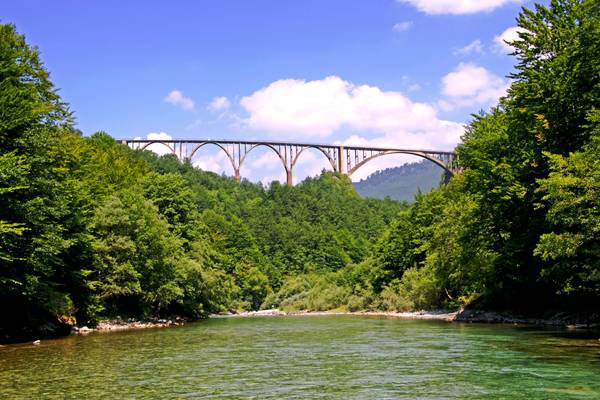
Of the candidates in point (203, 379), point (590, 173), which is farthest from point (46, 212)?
point (590, 173)

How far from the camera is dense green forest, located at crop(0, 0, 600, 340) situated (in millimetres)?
23594

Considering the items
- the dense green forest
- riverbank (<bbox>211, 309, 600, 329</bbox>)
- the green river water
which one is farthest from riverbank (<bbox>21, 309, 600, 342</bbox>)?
the green river water

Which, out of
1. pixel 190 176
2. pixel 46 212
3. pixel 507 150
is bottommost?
pixel 46 212

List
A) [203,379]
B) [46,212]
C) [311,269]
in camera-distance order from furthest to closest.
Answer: [311,269]
[46,212]
[203,379]

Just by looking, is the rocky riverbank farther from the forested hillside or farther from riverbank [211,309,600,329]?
riverbank [211,309,600,329]

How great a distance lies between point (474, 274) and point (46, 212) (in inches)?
1006

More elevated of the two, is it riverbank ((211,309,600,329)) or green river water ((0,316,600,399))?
green river water ((0,316,600,399))

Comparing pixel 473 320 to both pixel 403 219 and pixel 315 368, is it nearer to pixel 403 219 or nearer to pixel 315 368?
pixel 315 368

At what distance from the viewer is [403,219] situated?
62.4 metres

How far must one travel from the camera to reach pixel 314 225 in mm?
116938

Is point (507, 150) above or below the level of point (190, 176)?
below

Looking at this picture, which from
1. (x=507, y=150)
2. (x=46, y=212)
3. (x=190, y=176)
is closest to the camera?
(x=46, y=212)

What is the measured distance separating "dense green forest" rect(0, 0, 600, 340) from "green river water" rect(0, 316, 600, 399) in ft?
13.0

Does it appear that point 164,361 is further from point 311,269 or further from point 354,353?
point 311,269
